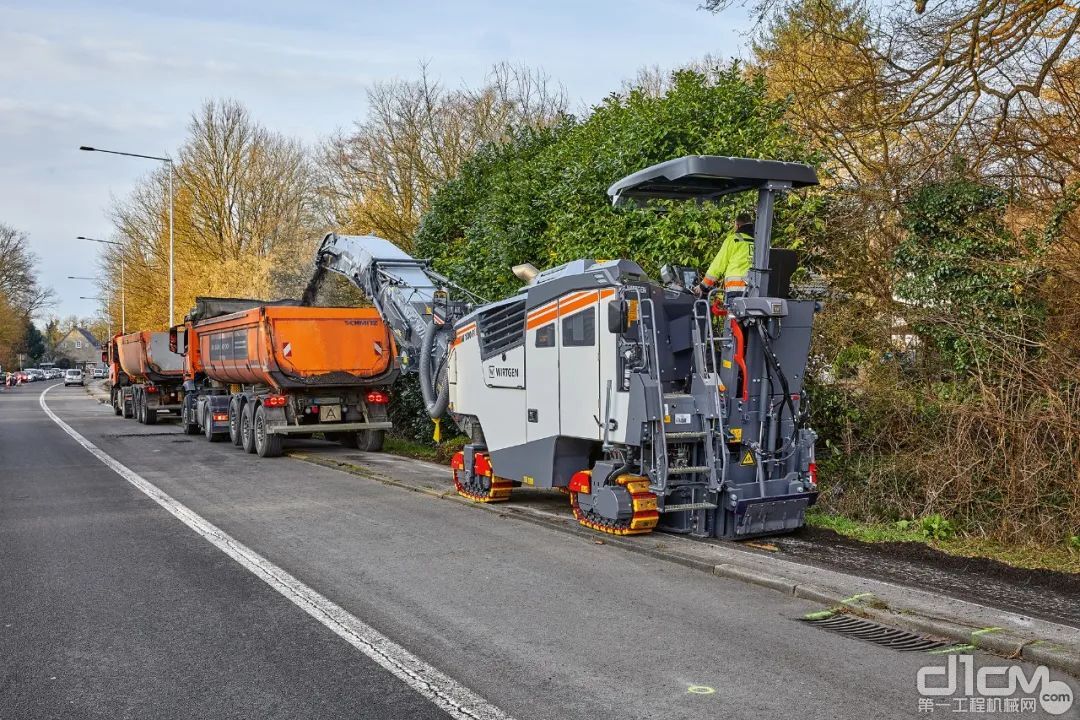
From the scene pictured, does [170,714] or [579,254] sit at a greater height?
[579,254]

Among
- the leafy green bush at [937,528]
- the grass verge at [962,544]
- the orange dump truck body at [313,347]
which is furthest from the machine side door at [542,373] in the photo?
the orange dump truck body at [313,347]

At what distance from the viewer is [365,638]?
556 centimetres

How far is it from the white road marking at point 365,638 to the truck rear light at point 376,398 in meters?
7.20

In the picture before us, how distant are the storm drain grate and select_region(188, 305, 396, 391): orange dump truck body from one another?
11436 mm

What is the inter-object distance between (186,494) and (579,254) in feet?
20.2

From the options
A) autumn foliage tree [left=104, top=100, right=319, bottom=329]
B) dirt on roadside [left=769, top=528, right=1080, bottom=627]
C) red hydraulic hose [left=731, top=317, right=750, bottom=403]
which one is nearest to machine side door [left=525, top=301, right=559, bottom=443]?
red hydraulic hose [left=731, top=317, right=750, bottom=403]

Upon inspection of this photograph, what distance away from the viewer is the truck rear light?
55.3ft

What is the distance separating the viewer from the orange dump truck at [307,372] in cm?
1595

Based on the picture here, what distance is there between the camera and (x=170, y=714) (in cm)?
446

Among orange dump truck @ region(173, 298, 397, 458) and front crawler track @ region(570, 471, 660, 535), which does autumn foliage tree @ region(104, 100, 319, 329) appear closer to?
orange dump truck @ region(173, 298, 397, 458)

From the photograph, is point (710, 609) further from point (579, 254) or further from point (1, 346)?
point (1, 346)

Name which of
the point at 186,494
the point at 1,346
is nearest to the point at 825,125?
the point at 186,494

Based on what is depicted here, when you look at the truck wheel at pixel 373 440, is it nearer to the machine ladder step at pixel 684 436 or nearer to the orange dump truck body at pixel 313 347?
the orange dump truck body at pixel 313 347

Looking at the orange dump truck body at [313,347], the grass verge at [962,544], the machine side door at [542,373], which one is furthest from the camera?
the orange dump truck body at [313,347]
